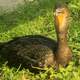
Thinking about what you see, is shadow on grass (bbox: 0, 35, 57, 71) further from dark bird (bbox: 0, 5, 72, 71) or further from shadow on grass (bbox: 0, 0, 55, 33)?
shadow on grass (bbox: 0, 0, 55, 33)

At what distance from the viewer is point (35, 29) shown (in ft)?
23.9

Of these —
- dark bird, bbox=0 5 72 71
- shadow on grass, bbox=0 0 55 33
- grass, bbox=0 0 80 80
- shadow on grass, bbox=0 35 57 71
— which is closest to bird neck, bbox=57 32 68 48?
dark bird, bbox=0 5 72 71

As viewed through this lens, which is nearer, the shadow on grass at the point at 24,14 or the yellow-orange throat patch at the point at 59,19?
the yellow-orange throat patch at the point at 59,19

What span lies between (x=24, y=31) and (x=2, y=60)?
1.32 metres

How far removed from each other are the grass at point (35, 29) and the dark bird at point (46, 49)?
133 millimetres

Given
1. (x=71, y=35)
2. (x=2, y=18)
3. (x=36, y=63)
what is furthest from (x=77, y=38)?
(x=2, y=18)

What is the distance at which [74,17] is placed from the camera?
7527mm

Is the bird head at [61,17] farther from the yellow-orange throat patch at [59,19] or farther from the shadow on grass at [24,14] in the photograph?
the shadow on grass at [24,14]

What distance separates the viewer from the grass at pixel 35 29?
5176mm

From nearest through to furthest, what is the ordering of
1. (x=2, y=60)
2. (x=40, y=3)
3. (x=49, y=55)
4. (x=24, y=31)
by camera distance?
1. (x=49, y=55)
2. (x=2, y=60)
3. (x=24, y=31)
4. (x=40, y=3)

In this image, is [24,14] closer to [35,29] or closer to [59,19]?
[35,29]

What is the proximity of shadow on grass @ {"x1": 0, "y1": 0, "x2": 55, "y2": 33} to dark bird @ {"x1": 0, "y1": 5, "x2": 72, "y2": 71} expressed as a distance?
1.76m

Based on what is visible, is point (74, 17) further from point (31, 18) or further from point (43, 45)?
point (43, 45)

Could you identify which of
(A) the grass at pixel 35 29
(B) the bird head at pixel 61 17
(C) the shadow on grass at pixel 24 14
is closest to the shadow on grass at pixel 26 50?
(A) the grass at pixel 35 29
